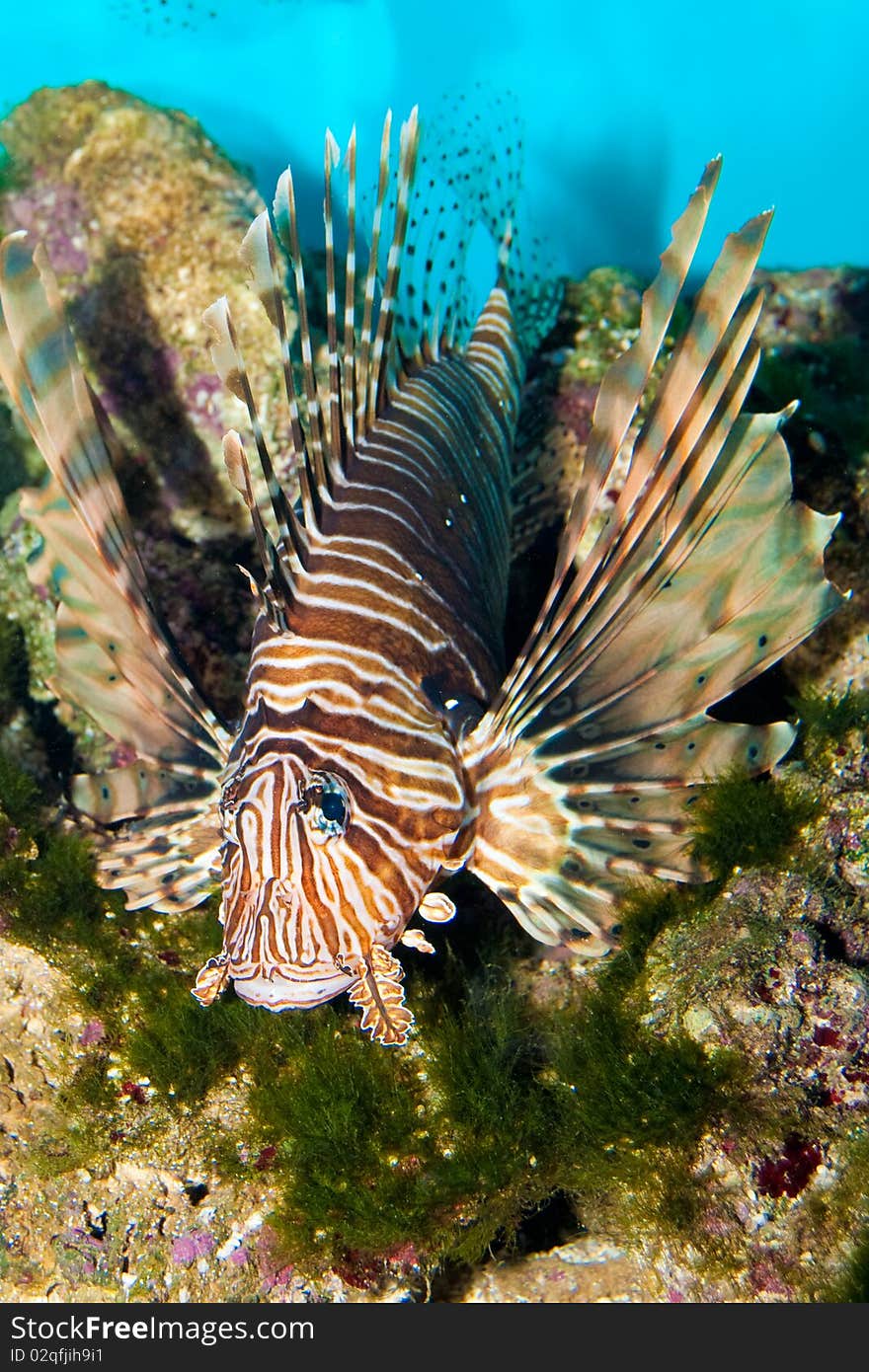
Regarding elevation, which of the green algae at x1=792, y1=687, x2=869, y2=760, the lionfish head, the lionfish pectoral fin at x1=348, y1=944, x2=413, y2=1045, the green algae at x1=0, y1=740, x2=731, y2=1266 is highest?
the green algae at x1=792, y1=687, x2=869, y2=760

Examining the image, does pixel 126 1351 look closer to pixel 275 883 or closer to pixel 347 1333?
pixel 347 1333

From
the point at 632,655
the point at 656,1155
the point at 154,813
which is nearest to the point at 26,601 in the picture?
the point at 154,813

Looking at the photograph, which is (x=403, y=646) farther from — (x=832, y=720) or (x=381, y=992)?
(x=832, y=720)

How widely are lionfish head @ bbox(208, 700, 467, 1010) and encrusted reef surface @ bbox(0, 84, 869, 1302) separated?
32.2 inches

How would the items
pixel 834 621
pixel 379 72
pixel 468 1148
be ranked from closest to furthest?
pixel 468 1148 < pixel 834 621 < pixel 379 72

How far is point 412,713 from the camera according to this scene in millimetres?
2477

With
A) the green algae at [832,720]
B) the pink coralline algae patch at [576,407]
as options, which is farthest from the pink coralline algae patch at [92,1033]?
the pink coralline algae patch at [576,407]

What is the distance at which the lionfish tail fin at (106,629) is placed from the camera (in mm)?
2270

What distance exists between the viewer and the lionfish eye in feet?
6.89

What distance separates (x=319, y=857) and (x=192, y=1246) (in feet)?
5.23

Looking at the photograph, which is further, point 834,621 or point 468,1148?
point 834,621

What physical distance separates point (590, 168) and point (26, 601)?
→ 4.98 m

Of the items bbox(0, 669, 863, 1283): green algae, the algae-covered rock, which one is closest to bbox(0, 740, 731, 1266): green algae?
bbox(0, 669, 863, 1283): green algae

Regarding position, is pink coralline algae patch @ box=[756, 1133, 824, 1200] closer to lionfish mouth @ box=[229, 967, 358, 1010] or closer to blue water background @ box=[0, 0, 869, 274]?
lionfish mouth @ box=[229, 967, 358, 1010]
